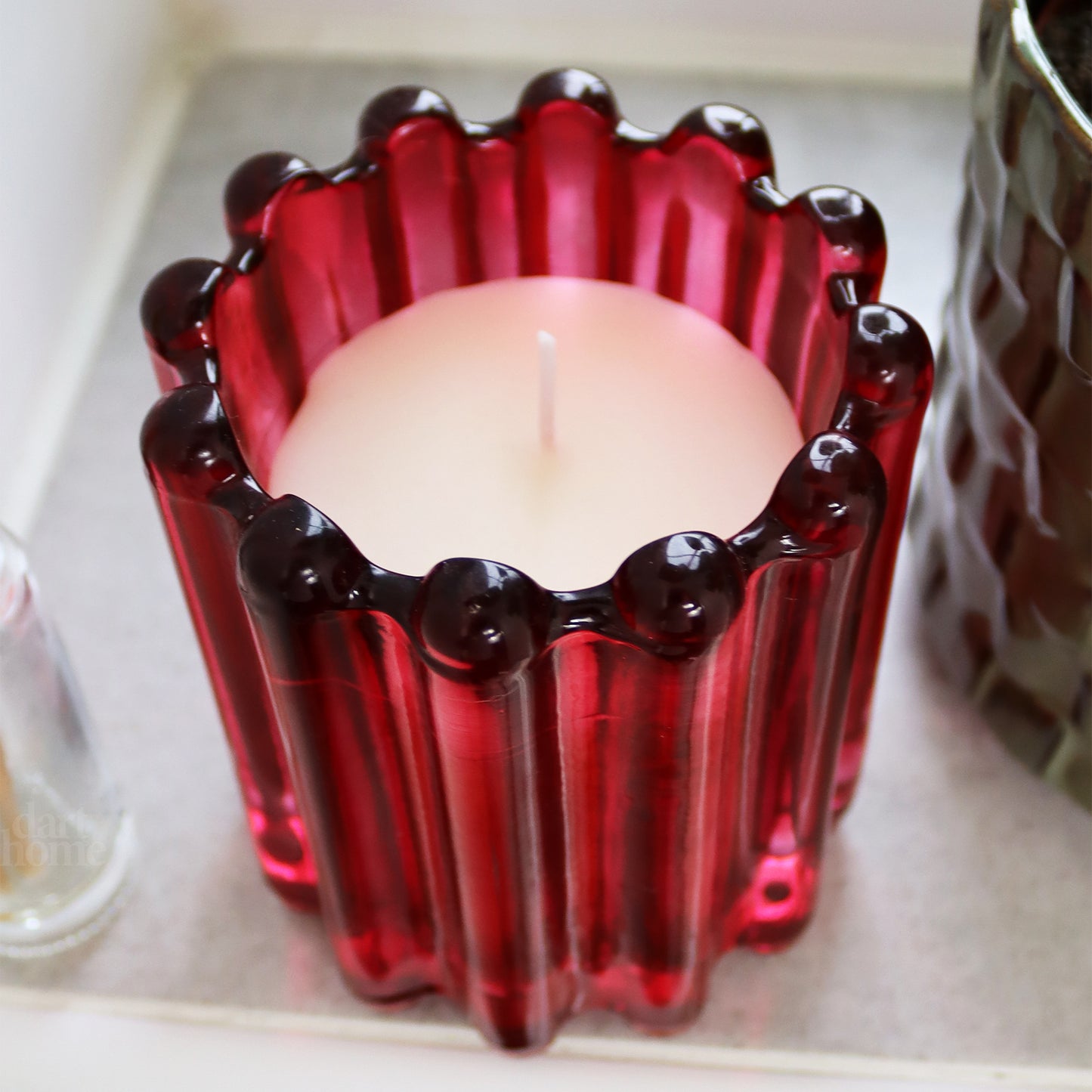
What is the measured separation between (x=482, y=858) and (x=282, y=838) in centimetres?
9

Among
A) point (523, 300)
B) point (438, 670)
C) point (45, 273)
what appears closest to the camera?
point (438, 670)

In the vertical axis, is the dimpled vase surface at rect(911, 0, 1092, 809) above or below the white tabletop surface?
above

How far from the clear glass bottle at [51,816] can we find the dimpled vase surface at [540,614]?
0.17ft

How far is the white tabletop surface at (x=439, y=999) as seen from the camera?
0.40 m

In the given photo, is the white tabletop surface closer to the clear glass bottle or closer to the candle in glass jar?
the clear glass bottle

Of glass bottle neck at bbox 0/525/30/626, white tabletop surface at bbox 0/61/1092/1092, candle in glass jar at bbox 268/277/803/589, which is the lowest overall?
white tabletop surface at bbox 0/61/1092/1092

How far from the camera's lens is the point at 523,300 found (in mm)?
383

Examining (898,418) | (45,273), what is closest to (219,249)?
(45,273)

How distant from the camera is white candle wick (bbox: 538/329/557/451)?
0.33 metres

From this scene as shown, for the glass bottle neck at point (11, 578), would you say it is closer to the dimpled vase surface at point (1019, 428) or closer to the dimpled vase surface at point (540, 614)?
the dimpled vase surface at point (540, 614)

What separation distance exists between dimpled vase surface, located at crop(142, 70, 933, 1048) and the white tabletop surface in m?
0.02

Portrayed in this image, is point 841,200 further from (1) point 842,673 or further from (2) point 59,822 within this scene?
(2) point 59,822

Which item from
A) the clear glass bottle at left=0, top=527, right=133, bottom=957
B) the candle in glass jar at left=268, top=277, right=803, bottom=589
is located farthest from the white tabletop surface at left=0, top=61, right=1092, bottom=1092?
the candle in glass jar at left=268, top=277, right=803, bottom=589

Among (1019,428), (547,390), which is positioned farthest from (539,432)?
(1019,428)
